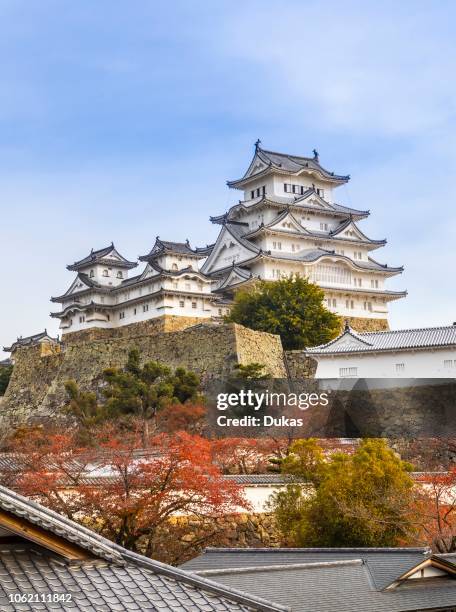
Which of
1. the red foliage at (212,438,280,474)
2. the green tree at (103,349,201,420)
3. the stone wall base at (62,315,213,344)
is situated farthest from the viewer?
the stone wall base at (62,315,213,344)

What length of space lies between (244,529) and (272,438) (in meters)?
5.45

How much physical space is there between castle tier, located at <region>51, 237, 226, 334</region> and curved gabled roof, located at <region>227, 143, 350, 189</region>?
206 inches

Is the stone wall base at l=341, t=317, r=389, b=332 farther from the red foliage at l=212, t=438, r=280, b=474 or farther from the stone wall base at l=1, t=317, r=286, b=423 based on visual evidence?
the red foliage at l=212, t=438, r=280, b=474

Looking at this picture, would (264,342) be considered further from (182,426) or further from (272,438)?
(272,438)

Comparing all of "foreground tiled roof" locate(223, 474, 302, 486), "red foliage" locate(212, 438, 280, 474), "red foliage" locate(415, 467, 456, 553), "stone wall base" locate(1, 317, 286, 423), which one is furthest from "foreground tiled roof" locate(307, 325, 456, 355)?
"foreground tiled roof" locate(223, 474, 302, 486)

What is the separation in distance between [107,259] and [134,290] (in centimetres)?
314

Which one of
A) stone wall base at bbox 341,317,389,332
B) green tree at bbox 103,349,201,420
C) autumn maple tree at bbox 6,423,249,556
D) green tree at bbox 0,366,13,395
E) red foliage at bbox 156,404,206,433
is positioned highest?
stone wall base at bbox 341,317,389,332

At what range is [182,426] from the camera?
26.1 metres

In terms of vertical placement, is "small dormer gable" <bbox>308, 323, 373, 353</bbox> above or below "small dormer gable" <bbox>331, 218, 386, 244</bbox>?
below

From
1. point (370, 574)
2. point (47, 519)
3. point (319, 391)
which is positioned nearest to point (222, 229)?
point (319, 391)

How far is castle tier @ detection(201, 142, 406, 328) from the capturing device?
4088 centimetres

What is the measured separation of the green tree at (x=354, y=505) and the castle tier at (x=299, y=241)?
22.8m

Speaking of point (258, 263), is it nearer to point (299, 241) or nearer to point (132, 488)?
point (299, 241)

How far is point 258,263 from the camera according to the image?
40531 millimetres
